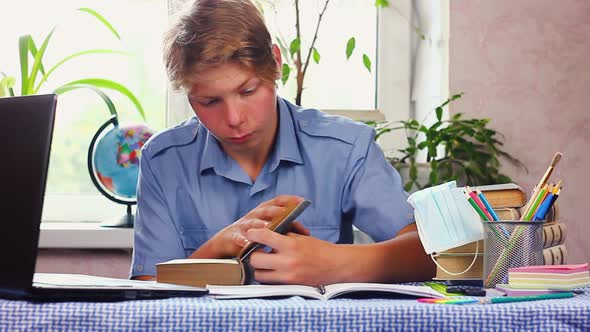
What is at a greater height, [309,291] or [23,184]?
[23,184]

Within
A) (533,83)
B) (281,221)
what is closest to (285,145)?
(281,221)

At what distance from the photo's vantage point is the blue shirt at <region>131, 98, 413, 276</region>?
4.95ft

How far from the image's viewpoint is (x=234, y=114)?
136cm

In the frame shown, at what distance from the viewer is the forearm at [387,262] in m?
1.10

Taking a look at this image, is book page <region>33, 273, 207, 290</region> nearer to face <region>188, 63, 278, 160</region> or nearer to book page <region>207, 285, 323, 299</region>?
book page <region>207, 285, 323, 299</region>

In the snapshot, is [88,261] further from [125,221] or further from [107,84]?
[107,84]

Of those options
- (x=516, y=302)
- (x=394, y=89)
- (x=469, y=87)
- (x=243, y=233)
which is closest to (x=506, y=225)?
(x=516, y=302)

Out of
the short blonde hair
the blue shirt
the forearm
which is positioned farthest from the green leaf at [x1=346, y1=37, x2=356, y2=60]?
the forearm

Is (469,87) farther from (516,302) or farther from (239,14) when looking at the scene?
(516,302)

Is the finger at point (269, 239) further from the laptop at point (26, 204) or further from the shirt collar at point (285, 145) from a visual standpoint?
the shirt collar at point (285, 145)

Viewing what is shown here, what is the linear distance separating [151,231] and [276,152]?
28 centimetres

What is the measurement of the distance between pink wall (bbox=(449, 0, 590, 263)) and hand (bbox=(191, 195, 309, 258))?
1.10 metres

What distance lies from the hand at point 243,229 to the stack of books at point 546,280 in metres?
0.35

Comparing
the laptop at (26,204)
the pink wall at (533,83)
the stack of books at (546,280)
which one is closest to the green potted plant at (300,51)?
the pink wall at (533,83)
